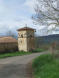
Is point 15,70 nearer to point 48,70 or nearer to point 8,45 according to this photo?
point 48,70

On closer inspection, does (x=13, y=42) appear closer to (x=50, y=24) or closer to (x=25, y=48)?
(x=25, y=48)

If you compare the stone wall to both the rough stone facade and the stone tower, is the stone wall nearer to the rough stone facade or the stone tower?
the rough stone facade

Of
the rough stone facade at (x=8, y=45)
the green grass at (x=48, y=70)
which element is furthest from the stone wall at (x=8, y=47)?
the green grass at (x=48, y=70)

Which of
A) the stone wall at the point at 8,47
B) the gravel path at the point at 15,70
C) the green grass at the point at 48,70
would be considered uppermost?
the green grass at the point at 48,70

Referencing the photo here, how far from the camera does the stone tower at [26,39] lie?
27625 millimetres

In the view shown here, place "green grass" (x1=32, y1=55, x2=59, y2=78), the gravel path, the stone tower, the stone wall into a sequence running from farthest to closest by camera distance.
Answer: the stone tower < the stone wall < the gravel path < "green grass" (x1=32, y1=55, x2=59, y2=78)

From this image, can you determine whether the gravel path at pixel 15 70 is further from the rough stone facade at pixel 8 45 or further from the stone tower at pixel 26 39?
the stone tower at pixel 26 39

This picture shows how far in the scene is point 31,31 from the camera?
28.5 m

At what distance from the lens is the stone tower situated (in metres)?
27.6

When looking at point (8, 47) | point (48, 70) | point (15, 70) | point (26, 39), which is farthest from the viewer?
point (26, 39)

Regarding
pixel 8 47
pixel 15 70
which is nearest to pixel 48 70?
pixel 15 70

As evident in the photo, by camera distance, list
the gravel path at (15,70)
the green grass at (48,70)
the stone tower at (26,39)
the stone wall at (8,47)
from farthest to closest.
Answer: the stone tower at (26,39), the stone wall at (8,47), the gravel path at (15,70), the green grass at (48,70)

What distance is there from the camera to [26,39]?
90.8ft

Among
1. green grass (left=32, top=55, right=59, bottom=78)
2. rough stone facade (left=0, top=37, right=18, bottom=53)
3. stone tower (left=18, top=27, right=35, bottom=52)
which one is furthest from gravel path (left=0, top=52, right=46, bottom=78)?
stone tower (left=18, top=27, right=35, bottom=52)
